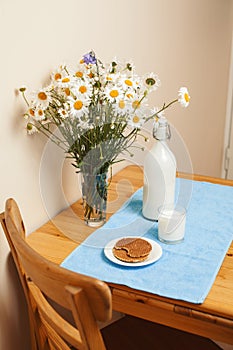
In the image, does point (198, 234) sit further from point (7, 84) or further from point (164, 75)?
point (164, 75)

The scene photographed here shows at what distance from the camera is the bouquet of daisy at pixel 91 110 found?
→ 111 cm

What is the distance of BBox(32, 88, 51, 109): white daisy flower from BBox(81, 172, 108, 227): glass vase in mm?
204

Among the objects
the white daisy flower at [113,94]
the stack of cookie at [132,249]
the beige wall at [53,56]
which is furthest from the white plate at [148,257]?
the white daisy flower at [113,94]

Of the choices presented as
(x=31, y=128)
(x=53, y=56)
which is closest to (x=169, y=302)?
(x=31, y=128)

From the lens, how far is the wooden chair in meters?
0.70

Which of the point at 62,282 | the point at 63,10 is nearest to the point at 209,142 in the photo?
the point at 63,10

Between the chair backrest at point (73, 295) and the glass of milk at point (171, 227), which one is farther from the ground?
the chair backrest at point (73, 295)

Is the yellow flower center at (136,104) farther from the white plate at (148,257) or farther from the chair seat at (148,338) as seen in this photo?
the chair seat at (148,338)

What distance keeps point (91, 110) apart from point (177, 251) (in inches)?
15.5

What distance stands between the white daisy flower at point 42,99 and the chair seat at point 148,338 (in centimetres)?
67

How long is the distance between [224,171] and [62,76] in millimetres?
1912

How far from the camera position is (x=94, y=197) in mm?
1249

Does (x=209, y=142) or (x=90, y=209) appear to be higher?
(x=90, y=209)

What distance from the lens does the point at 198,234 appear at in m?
1.21
